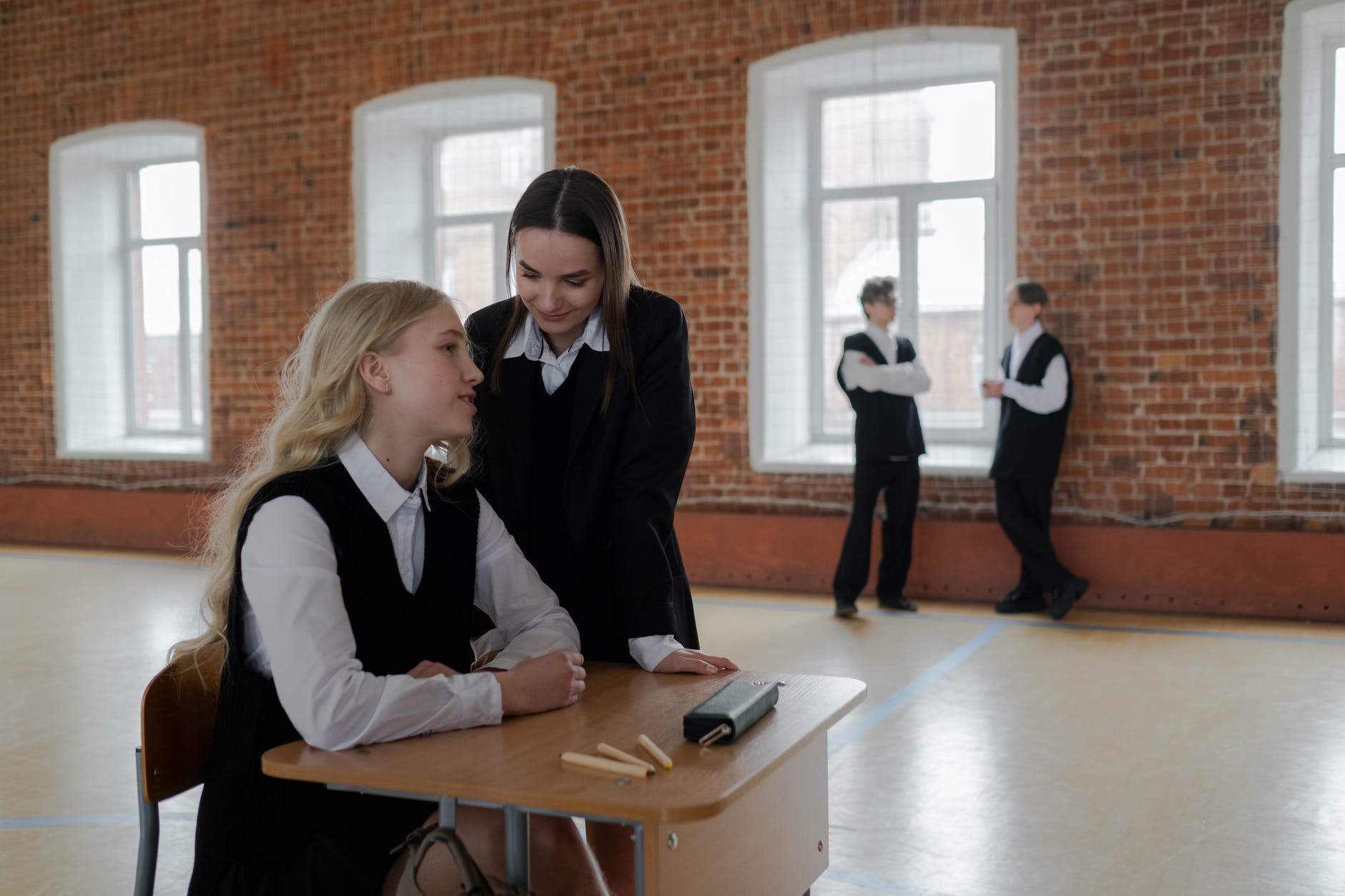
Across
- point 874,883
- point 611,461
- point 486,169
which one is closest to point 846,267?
point 486,169

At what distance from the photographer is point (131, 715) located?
4.63 metres

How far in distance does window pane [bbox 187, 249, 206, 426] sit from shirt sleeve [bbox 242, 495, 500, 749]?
27.6ft

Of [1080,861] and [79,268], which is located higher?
[79,268]

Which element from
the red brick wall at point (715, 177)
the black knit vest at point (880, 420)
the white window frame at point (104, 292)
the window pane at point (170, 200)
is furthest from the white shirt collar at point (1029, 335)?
the window pane at point (170, 200)

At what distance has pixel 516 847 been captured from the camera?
1693 millimetres

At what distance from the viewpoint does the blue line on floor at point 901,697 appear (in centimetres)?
425

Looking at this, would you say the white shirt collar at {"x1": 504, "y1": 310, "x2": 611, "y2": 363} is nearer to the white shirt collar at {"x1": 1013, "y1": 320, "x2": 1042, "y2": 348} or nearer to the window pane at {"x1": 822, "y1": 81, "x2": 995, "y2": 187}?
the white shirt collar at {"x1": 1013, "y1": 320, "x2": 1042, "y2": 348}

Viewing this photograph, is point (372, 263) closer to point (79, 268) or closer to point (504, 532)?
point (79, 268)

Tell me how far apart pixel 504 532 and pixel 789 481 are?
516cm

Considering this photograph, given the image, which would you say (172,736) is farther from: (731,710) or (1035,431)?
(1035,431)

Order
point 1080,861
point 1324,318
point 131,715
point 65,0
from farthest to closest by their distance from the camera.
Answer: point 65,0, point 1324,318, point 131,715, point 1080,861

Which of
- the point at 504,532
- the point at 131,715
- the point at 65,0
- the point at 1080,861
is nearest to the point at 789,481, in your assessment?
the point at 131,715

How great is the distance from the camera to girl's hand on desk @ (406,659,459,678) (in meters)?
1.90

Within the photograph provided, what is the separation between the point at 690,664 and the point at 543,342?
0.68m
